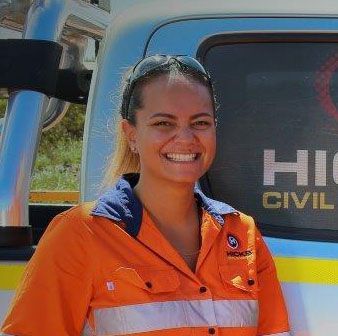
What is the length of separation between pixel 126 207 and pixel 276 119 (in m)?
0.64

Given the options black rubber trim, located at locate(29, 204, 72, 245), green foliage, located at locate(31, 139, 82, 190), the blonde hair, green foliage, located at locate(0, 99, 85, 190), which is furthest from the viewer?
green foliage, located at locate(0, 99, 85, 190)

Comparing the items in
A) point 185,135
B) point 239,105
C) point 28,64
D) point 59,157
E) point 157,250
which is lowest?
point 157,250

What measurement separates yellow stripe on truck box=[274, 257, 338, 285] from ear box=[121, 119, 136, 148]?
0.55 meters

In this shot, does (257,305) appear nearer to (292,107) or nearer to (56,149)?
(292,107)

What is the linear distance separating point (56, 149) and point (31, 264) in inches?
519

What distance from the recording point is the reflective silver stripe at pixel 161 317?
158 centimetres

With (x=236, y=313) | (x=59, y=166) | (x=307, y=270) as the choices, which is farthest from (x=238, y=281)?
(x=59, y=166)

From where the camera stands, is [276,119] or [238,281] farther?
[276,119]

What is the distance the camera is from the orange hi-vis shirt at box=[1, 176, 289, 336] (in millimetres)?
1570

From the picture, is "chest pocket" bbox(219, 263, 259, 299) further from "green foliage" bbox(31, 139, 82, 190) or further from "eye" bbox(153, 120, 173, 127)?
"green foliage" bbox(31, 139, 82, 190)

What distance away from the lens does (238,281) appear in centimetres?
168

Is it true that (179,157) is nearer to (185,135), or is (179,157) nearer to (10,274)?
(185,135)

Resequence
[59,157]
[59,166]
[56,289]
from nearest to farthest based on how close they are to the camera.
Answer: [56,289]
[59,166]
[59,157]

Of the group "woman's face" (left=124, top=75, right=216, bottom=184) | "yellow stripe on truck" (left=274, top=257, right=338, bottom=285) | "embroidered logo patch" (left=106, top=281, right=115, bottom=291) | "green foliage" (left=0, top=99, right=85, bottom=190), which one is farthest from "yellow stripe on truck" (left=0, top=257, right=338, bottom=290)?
"green foliage" (left=0, top=99, right=85, bottom=190)
